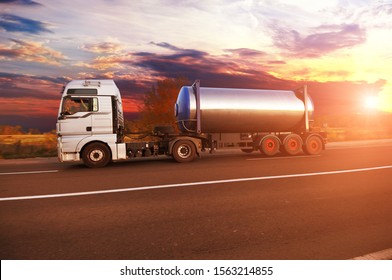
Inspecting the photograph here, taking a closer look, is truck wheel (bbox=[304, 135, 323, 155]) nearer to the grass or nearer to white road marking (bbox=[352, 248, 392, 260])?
white road marking (bbox=[352, 248, 392, 260])

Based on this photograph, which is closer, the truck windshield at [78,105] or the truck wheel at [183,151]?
the truck windshield at [78,105]

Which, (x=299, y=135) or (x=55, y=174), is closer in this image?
(x=55, y=174)

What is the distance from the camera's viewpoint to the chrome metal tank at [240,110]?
12.5 meters

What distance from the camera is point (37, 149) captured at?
684 inches

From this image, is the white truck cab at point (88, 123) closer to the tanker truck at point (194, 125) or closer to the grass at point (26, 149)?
the tanker truck at point (194, 125)

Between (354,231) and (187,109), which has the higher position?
(187,109)

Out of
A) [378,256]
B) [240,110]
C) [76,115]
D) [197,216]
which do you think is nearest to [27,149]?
[76,115]

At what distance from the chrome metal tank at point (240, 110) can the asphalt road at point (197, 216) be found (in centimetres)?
470

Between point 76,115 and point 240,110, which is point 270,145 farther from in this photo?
point 76,115

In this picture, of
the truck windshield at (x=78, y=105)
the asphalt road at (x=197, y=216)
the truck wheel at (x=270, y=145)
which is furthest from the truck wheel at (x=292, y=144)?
the truck windshield at (x=78, y=105)

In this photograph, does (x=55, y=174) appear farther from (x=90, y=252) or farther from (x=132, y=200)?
(x=90, y=252)
